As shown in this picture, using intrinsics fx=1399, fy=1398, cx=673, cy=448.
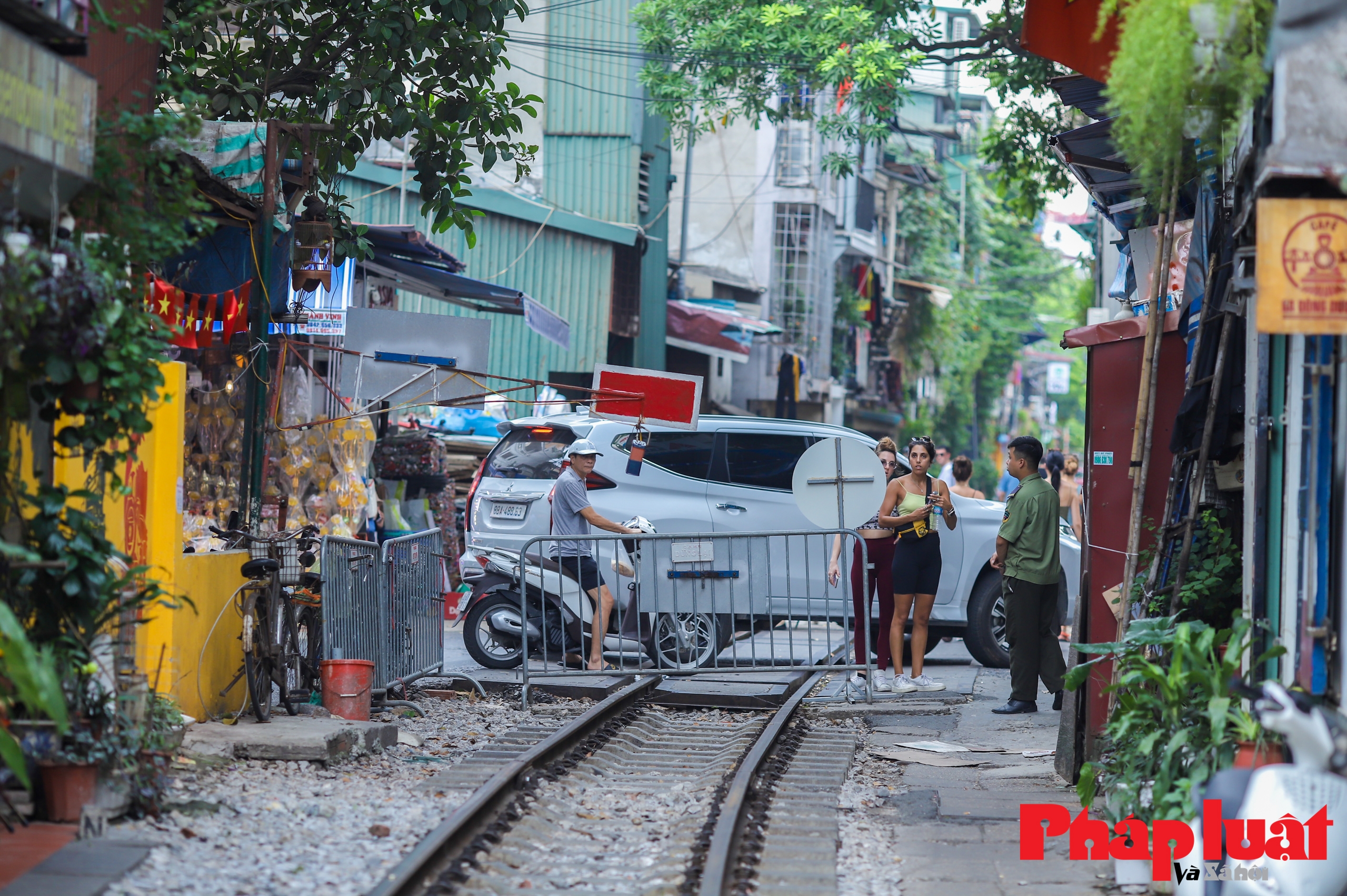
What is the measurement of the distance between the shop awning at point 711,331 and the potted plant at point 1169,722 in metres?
17.7

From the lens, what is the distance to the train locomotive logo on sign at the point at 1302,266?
4684 mm

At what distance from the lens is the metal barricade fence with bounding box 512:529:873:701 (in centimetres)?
1026

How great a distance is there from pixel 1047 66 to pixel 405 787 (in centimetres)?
1042

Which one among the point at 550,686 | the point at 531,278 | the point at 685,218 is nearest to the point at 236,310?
the point at 550,686

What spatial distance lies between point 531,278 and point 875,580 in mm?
11502

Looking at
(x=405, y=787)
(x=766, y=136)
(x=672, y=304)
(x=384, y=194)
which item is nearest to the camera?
(x=405, y=787)

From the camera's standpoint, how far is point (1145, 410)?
22.1ft

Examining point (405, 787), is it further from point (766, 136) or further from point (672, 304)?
point (766, 136)

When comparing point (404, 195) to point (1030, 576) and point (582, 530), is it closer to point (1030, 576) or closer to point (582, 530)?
point (582, 530)

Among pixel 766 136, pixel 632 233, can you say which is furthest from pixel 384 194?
pixel 766 136

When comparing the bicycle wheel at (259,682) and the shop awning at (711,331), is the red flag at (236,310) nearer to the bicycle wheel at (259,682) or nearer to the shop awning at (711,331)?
the bicycle wheel at (259,682)

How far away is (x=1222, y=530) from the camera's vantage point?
652 centimetres

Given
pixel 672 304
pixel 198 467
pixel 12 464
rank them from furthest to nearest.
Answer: pixel 672 304 < pixel 198 467 < pixel 12 464

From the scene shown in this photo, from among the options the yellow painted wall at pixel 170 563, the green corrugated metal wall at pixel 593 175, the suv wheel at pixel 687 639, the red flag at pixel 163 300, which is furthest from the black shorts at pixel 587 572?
the green corrugated metal wall at pixel 593 175
